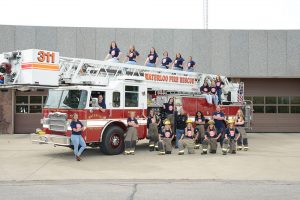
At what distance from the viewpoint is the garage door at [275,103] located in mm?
23375

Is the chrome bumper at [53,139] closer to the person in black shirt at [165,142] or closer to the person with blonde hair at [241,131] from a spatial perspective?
the person in black shirt at [165,142]

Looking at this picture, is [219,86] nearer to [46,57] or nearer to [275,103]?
[46,57]

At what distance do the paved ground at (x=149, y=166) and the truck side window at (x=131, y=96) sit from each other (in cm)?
171

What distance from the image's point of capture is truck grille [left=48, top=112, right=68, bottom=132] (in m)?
11.6

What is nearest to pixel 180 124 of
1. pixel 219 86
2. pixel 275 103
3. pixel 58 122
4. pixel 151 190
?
pixel 219 86

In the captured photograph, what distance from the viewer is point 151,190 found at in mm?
7324

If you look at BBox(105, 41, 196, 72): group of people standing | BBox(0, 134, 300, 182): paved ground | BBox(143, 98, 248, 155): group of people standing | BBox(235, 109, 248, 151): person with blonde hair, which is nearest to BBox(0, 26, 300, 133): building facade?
BBox(105, 41, 196, 72): group of people standing

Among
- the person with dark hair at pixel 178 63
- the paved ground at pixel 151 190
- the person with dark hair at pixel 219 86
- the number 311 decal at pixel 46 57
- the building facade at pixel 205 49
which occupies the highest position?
the building facade at pixel 205 49

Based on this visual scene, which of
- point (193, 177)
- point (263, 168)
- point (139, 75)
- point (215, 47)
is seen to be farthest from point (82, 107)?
point (215, 47)

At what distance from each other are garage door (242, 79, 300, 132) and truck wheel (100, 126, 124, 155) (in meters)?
12.9

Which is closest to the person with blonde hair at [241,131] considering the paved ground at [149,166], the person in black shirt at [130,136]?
the paved ground at [149,166]

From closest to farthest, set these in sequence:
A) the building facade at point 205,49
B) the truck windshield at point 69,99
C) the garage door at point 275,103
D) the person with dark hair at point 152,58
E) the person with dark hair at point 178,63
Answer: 1. the truck windshield at point 69,99
2. the person with dark hair at point 152,58
3. the person with dark hair at point 178,63
4. the building facade at point 205,49
5. the garage door at point 275,103

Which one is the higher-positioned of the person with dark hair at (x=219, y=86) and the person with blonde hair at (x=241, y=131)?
the person with dark hair at (x=219, y=86)

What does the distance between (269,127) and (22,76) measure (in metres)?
16.7
